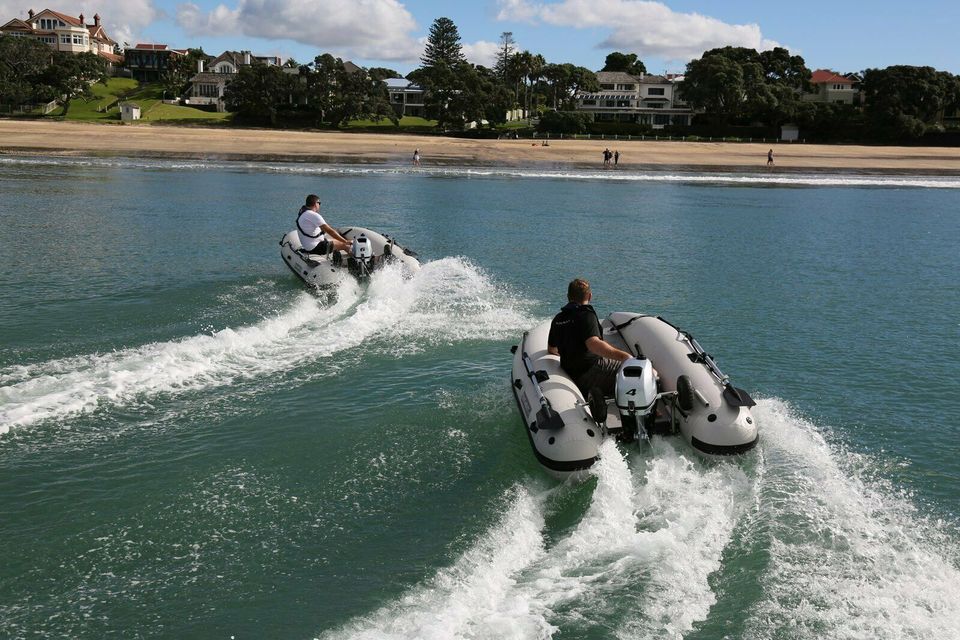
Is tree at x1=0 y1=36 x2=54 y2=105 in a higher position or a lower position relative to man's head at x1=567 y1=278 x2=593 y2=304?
higher

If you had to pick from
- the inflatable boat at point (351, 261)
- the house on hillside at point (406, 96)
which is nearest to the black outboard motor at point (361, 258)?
the inflatable boat at point (351, 261)

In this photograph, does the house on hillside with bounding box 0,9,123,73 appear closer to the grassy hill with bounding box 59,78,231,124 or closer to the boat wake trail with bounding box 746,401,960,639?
the grassy hill with bounding box 59,78,231,124

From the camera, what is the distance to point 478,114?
276 feet

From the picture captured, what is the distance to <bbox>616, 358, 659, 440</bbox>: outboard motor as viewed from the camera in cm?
793

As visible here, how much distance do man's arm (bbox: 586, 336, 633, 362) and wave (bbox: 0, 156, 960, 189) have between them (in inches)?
1619

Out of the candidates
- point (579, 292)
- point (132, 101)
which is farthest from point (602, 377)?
point (132, 101)

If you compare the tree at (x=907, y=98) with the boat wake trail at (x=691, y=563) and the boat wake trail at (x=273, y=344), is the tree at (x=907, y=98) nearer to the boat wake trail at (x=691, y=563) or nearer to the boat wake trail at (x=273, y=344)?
the boat wake trail at (x=273, y=344)

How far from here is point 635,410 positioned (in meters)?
8.05

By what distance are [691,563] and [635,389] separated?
186 cm

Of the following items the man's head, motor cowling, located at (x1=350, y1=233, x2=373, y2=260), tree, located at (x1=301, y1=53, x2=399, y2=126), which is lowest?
motor cowling, located at (x1=350, y1=233, x2=373, y2=260)

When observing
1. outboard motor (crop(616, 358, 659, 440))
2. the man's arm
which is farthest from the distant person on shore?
outboard motor (crop(616, 358, 659, 440))

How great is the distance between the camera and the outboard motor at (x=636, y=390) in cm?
793

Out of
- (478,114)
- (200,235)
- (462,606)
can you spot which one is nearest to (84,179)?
(200,235)

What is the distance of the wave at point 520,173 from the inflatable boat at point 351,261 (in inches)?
1256
